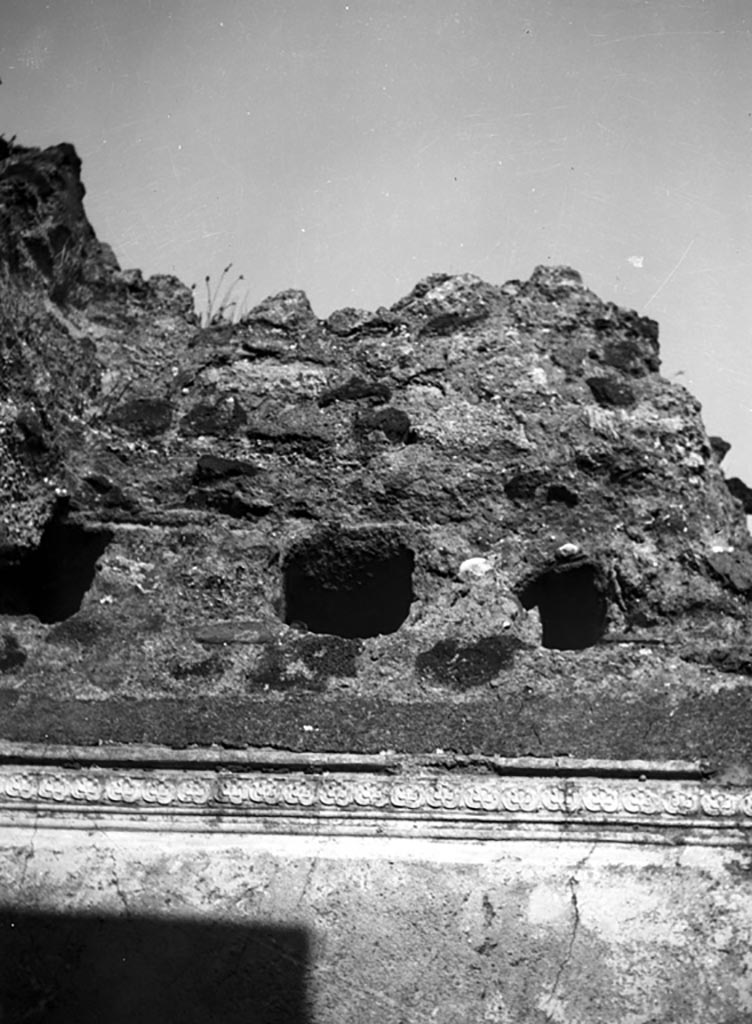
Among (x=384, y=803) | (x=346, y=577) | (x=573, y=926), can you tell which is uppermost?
(x=346, y=577)

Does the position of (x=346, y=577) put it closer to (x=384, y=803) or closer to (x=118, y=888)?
(x=384, y=803)

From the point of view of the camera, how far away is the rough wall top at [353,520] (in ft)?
11.9

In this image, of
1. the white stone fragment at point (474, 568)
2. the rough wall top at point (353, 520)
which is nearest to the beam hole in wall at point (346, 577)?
the rough wall top at point (353, 520)

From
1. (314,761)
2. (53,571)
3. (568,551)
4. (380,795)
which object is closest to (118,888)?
(314,761)

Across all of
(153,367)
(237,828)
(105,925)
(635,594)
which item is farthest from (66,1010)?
(153,367)

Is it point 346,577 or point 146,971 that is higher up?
point 346,577

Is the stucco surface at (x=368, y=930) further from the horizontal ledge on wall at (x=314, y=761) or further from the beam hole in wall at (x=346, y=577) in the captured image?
the beam hole in wall at (x=346, y=577)

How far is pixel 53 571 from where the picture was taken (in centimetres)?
425

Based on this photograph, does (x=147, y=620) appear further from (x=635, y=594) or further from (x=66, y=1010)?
(x=635, y=594)

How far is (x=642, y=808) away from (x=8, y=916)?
4.76 ft

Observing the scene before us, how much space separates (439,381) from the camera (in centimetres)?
443

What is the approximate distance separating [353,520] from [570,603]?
64 centimetres

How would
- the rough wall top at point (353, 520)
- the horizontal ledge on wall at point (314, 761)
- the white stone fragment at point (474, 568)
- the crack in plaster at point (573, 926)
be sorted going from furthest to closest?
the white stone fragment at point (474, 568), the rough wall top at point (353, 520), the horizontal ledge on wall at point (314, 761), the crack in plaster at point (573, 926)

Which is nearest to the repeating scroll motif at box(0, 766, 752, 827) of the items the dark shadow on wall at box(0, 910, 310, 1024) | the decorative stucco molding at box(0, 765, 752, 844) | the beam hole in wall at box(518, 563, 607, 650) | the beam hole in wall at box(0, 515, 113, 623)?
the decorative stucco molding at box(0, 765, 752, 844)
